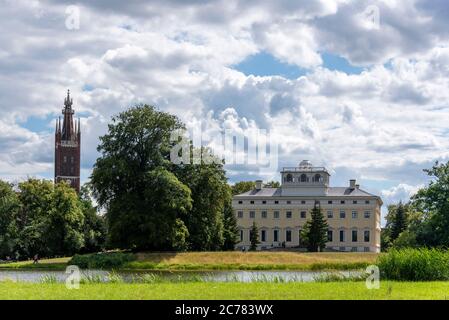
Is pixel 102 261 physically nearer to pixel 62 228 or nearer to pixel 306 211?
pixel 62 228

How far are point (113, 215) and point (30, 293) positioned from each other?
37262mm

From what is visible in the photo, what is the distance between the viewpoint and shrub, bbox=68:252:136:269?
2024 inches

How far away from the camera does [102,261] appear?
51.9m

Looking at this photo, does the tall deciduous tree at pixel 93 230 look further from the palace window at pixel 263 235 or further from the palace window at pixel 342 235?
the palace window at pixel 342 235

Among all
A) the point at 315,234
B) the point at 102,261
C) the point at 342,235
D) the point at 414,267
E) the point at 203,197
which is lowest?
the point at 342,235

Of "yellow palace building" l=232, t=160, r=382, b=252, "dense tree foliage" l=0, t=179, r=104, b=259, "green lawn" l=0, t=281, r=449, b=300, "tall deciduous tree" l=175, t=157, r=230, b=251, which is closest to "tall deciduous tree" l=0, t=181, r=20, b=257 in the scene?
"dense tree foliage" l=0, t=179, r=104, b=259

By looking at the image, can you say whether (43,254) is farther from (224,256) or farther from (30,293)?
(30,293)

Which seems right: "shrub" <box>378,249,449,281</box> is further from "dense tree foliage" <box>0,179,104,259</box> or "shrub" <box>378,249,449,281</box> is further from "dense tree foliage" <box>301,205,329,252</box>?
"dense tree foliage" <box>301,205,329,252</box>

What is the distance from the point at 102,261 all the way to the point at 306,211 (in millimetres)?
46647

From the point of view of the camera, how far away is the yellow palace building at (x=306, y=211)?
305 feet

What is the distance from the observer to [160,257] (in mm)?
55156

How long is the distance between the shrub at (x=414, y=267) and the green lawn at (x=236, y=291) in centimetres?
208

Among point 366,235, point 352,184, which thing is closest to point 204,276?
point 366,235
